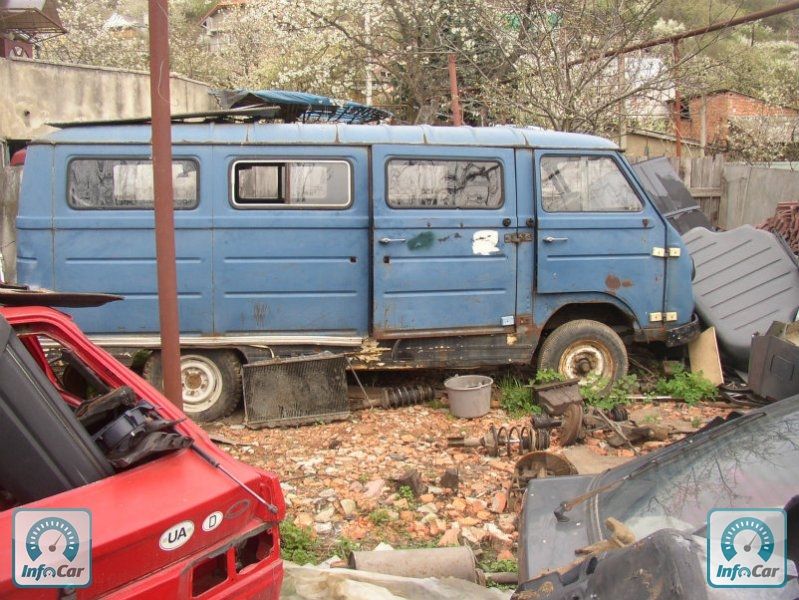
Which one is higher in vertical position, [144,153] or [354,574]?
[144,153]

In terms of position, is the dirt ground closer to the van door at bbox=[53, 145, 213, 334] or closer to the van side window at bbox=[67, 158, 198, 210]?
the van door at bbox=[53, 145, 213, 334]

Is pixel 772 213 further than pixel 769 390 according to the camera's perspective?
Yes

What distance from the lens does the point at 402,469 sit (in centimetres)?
538

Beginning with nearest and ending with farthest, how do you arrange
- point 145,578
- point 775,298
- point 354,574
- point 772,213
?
point 145,578, point 354,574, point 775,298, point 772,213

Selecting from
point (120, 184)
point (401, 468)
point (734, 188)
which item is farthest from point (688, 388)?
point (734, 188)

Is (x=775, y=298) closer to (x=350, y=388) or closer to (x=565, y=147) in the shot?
(x=565, y=147)

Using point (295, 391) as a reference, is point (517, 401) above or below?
below

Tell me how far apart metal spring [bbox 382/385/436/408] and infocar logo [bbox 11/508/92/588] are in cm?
494

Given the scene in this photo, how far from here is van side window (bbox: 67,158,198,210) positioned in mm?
6184

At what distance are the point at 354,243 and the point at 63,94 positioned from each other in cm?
934

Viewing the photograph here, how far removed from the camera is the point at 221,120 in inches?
264

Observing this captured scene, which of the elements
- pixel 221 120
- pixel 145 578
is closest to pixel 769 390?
pixel 145 578

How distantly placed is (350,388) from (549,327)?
2.05m

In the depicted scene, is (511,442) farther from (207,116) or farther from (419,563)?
(207,116)
